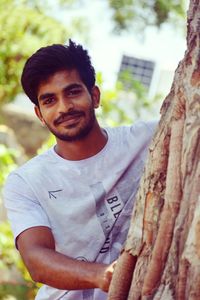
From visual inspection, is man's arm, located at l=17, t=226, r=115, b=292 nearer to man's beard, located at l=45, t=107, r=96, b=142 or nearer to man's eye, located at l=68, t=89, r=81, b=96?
man's beard, located at l=45, t=107, r=96, b=142

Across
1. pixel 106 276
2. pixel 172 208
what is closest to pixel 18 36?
pixel 106 276

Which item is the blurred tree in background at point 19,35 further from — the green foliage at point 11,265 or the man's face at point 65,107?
the man's face at point 65,107

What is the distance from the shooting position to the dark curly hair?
2604mm

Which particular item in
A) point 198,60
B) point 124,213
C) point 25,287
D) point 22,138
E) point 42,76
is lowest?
point 25,287

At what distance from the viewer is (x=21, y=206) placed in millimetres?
2414

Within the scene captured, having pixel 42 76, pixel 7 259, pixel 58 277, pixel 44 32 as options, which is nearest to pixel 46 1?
pixel 44 32

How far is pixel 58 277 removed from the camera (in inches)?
83.0

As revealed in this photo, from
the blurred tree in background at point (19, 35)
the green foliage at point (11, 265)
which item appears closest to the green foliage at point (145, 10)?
the blurred tree in background at point (19, 35)

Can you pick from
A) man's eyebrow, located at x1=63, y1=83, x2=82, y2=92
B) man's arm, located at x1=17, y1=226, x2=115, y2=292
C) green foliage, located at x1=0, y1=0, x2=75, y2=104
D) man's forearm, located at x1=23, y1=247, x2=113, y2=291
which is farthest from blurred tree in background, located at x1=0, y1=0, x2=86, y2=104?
man's forearm, located at x1=23, y1=247, x2=113, y2=291

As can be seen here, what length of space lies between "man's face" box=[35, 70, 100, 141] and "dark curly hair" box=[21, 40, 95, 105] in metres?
0.03

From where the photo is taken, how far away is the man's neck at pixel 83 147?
2.59 m

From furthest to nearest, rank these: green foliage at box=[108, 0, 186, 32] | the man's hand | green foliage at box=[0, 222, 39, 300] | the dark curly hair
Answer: green foliage at box=[108, 0, 186, 32] < green foliage at box=[0, 222, 39, 300] < the dark curly hair < the man's hand

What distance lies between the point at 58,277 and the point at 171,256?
1.87ft

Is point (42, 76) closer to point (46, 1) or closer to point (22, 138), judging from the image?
point (46, 1)
